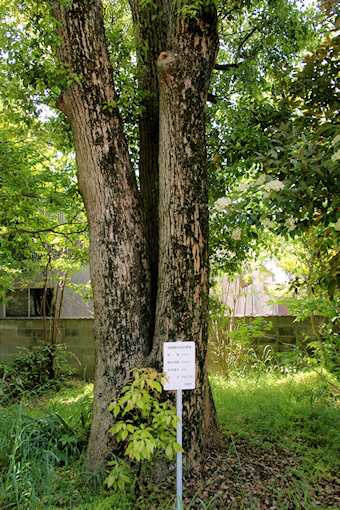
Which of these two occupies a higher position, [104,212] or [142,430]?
[104,212]

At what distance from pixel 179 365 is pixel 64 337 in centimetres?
688

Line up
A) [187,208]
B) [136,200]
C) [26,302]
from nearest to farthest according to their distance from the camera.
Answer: [187,208], [136,200], [26,302]

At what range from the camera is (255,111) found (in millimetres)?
4535

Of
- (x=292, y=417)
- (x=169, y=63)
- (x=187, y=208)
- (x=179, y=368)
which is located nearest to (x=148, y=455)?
(x=179, y=368)

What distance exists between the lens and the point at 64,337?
8.96m

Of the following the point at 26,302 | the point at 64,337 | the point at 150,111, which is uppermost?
the point at 150,111

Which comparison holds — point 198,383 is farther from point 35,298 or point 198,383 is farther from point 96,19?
point 35,298

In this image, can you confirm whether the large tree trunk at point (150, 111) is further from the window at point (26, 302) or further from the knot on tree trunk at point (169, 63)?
the window at point (26, 302)

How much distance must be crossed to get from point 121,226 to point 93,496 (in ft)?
6.70

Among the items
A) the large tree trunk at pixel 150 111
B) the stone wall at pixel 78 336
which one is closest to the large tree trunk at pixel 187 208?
the large tree trunk at pixel 150 111

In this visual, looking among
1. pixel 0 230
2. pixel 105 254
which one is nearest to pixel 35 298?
pixel 0 230

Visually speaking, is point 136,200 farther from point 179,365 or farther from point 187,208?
point 179,365

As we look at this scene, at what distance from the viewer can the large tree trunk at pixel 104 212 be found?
10.3 feet

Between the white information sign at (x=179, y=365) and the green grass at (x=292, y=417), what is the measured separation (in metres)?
1.29
